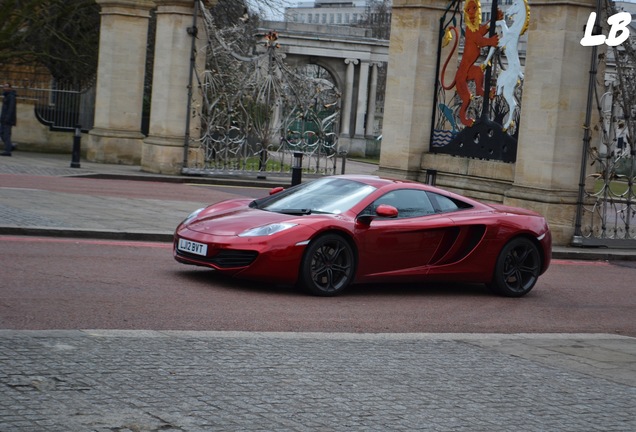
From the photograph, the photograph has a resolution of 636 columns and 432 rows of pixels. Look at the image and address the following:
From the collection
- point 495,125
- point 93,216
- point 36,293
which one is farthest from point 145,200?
point 36,293

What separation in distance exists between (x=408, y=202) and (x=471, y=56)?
1025 centimetres

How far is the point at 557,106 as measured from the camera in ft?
61.5

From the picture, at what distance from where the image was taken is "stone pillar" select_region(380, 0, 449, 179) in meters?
22.8

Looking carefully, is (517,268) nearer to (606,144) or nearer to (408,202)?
(408,202)

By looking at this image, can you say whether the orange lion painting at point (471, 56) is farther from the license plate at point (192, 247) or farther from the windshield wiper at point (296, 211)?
the license plate at point (192, 247)

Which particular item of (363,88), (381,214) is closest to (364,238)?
(381,214)

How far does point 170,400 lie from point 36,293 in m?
3.88

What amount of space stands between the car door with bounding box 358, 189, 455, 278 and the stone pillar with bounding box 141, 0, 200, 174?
15.6 metres

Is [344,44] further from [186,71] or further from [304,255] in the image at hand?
[304,255]

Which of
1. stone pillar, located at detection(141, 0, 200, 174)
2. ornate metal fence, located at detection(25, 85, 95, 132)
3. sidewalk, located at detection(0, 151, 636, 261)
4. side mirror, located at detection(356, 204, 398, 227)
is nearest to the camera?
side mirror, located at detection(356, 204, 398, 227)

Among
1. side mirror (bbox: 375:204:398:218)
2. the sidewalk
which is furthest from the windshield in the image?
the sidewalk

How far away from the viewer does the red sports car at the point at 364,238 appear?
11492 mm

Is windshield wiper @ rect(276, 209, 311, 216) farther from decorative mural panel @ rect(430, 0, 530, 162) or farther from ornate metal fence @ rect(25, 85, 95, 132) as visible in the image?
ornate metal fence @ rect(25, 85, 95, 132)

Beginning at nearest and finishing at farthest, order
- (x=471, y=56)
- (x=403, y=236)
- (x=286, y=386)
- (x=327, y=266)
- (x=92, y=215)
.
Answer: (x=286, y=386), (x=327, y=266), (x=403, y=236), (x=92, y=215), (x=471, y=56)
